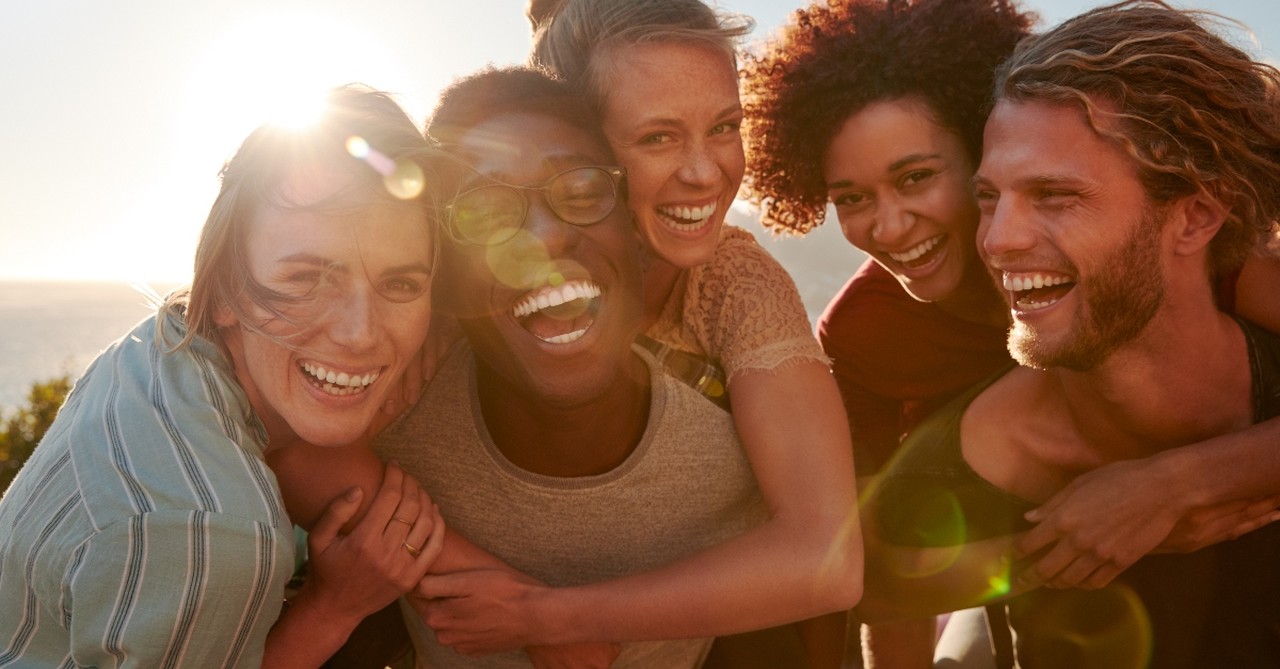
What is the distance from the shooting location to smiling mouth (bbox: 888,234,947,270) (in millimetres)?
3039

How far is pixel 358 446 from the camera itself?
2.48 metres

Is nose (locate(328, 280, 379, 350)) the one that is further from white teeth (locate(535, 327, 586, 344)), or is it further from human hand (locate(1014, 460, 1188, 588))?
human hand (locate(1014, 460, 1188, 588))

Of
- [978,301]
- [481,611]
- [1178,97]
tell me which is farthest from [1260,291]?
[481,611]

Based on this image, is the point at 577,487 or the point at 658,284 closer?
the point at 577,487

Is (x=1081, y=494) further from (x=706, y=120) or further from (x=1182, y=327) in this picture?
(x=706, y=120)

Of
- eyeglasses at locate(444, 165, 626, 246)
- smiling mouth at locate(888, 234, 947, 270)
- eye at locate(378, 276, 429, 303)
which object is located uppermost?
eyeglasses at locate(444, 165, 626, 246)

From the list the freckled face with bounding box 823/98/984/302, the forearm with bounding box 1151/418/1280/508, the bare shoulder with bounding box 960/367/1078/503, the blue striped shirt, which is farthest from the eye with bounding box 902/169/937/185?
the blue striped shirt

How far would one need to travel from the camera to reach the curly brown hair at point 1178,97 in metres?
2.25

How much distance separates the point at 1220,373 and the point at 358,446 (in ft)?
7.90

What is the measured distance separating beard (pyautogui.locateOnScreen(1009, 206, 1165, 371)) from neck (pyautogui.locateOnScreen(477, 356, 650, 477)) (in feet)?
3.85

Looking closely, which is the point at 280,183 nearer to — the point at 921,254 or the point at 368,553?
the point at 368,553

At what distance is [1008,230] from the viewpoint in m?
2.32

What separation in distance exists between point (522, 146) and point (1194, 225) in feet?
6.06

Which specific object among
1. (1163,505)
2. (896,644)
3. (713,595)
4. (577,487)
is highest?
(1163,505)
